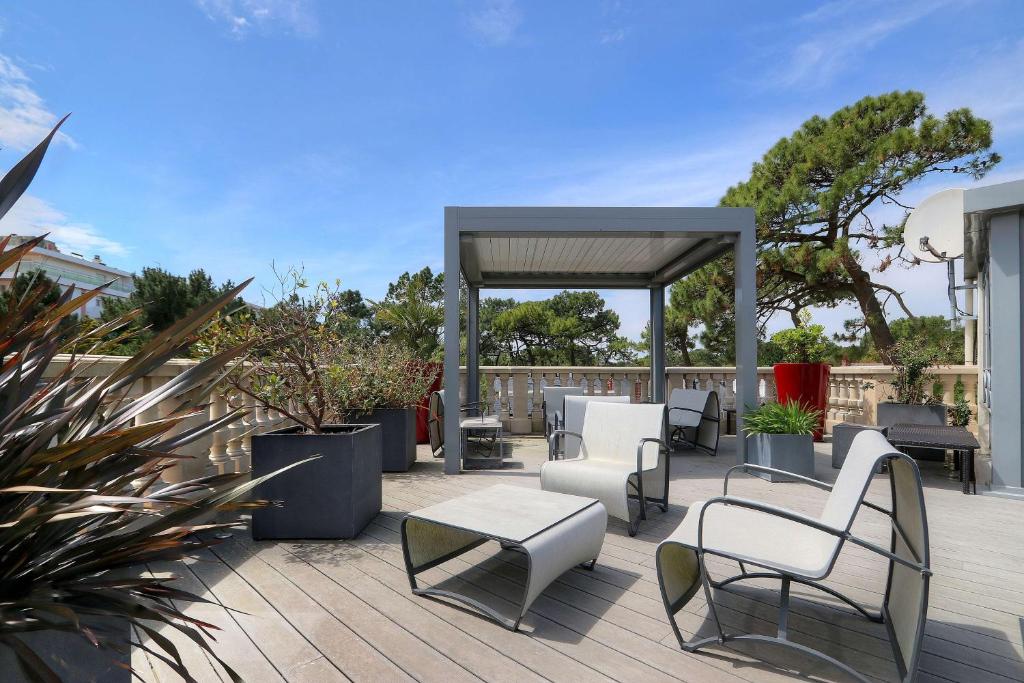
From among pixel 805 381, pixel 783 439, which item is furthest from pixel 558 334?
pixel 783 439

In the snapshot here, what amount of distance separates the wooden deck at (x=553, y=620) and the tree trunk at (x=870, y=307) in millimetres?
10132

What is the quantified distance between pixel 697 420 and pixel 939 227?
11.2 ft

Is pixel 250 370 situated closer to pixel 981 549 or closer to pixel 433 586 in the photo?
pixel 433 586

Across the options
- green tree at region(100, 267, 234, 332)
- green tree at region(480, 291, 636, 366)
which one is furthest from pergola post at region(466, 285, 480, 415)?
green tree at region(100, 267, 234, 332)

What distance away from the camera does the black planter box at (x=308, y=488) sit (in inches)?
129

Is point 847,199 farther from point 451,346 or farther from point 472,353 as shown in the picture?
→ point 451,346

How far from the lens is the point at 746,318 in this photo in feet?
18.6

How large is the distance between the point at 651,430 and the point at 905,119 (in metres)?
12.9

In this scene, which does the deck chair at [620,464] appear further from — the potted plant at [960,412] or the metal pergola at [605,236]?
the potted plant at [960,412]

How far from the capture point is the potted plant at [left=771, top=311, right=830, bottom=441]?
716 cm

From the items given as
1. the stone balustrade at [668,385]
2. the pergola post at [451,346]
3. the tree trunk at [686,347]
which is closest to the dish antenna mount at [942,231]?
the stone balustrade at [668,385]

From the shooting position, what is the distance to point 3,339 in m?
1.19

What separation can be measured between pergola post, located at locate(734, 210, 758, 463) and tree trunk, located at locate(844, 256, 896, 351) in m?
8.27

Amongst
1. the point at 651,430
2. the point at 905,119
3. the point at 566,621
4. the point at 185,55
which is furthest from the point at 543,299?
the point at 566,621
